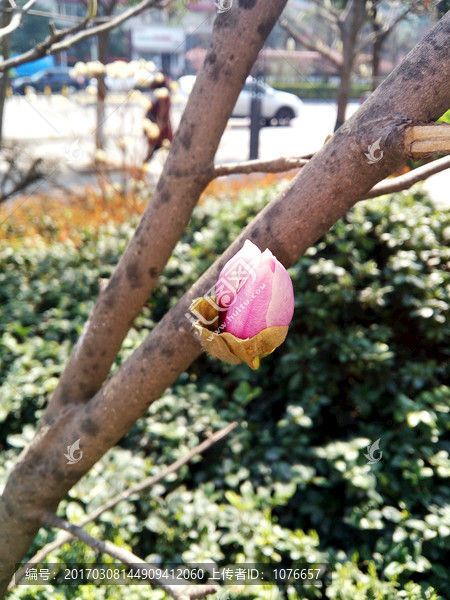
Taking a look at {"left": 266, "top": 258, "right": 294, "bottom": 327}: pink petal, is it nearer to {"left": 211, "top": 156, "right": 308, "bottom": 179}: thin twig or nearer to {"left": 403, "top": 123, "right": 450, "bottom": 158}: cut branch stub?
{"left": 403, "top": 123, "right": 450, "bottom": 158}: cut branch stub

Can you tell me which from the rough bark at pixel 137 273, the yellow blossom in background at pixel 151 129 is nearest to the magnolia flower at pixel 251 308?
the rough bark at pixel 137 273

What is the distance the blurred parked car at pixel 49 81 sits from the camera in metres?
6.91

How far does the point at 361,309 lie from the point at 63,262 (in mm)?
2187

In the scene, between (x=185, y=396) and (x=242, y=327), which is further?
(x=185, y=396)

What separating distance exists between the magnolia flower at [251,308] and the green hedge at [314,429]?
56.2 inches

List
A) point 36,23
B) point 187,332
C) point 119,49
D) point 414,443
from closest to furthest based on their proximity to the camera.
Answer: point 187,332 < point 414,443 < point 36,23 < point 119,49

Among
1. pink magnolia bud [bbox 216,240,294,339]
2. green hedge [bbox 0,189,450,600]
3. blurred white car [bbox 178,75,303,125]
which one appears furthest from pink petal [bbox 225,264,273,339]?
blurred white car [bbox 178,75,303,125]

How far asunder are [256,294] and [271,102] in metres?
6.18

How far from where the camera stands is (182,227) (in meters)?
1.21

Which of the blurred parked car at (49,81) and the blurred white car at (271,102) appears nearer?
the blurred white car at (271,102)

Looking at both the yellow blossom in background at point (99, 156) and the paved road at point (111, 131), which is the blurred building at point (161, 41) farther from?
the yellow blossom in background at point (99, 156)

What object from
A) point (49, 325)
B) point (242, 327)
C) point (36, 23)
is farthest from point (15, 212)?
point (242, 327)

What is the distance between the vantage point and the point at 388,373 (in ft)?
7.79

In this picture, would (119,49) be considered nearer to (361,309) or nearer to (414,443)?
(361,309)
